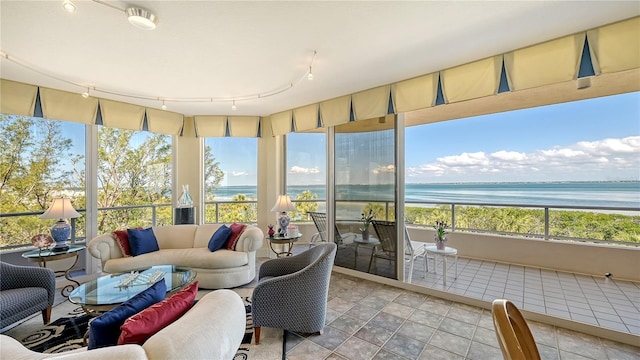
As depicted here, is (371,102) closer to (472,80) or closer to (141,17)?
(472,80)

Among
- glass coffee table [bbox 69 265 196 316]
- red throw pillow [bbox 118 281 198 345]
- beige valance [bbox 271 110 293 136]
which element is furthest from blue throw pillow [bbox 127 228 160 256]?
red throw pillow [bbox 118 281 198 345]

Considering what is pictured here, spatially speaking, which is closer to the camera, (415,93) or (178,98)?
(415,93)

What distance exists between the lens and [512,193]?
30.2 ft

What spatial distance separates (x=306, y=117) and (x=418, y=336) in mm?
3444

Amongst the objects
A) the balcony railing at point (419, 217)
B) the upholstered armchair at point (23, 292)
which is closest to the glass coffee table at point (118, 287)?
the upholstered armchair at point (23, 292)

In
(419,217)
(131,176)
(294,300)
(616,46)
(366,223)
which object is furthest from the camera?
(419,217)

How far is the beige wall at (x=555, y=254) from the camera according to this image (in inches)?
139

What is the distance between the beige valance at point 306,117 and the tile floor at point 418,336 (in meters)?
2.72

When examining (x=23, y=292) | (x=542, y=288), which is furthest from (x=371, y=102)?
(x=23, y=292)

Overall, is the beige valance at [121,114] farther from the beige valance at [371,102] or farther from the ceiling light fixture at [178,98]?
the beige valance at [371,102]

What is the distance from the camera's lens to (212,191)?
5176 mm

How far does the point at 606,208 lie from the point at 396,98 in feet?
12.5

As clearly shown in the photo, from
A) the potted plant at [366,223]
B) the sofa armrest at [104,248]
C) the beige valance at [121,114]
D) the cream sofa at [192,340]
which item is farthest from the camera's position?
the beige valance at [121,114]

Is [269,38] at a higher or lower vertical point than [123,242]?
higher
